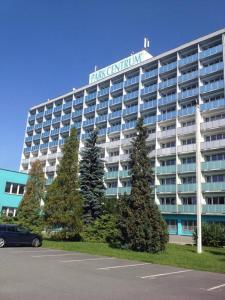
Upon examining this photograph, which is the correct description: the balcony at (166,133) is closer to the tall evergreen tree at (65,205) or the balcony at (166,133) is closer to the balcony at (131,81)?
the balcony at (131,81)

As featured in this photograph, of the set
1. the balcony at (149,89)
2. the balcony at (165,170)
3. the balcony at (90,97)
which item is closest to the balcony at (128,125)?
the balcony at (149,89)

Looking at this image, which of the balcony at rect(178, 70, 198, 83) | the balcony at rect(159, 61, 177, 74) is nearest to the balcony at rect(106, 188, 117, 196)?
the balcony at rect(178, 70, 198, 83)

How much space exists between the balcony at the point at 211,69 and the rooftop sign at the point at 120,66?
15088 millimetres

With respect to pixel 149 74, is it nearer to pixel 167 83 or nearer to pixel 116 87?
pixel 167 83

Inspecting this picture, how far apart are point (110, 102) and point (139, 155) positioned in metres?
41.2

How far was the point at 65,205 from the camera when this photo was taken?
1172 inches

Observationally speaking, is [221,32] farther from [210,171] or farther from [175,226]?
[175,226]

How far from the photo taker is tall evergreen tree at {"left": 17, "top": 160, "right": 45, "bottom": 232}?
35919 mm

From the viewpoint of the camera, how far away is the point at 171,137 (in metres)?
54.4

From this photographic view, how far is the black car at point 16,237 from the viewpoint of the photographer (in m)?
22.4

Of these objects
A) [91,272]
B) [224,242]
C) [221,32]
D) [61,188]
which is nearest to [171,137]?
[221,32]

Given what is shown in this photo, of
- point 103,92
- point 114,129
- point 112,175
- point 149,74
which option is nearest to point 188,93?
point 149,74

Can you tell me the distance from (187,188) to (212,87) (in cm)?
1506

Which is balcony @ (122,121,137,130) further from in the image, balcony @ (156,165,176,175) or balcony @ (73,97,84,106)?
balcony @ (73,97,84,106)
